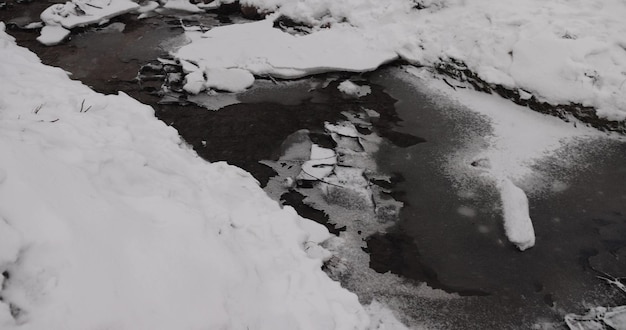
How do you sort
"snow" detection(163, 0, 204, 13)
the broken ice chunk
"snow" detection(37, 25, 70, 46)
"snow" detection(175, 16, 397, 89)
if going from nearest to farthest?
the broken ice chunk < "snow" detection(175, 16, 397, 89) < "snow" detection(37, 25, 70, 46) < "snow" detection(163, 0, 204, 13)

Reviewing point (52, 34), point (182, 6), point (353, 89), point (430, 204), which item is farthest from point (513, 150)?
point (52, 34)

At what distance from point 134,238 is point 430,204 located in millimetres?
3572

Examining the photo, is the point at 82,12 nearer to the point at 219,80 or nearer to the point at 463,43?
the point at 219,80

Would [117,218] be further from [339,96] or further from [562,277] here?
[339,96]

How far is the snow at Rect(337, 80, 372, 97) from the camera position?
300 inches

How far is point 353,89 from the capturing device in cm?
768

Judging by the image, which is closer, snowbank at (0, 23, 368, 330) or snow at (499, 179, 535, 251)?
snowbank at (0, 23, 368, 330)

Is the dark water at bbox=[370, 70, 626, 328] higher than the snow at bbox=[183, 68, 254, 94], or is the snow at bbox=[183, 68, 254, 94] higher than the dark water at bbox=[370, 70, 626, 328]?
the dark water at bbox=[370, 70, 626, 328]

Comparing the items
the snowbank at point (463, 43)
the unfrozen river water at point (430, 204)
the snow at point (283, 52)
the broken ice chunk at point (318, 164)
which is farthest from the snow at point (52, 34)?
the broken ice chunk at point (318, 164)

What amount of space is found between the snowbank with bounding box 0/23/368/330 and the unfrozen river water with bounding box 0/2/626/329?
74 centimetres

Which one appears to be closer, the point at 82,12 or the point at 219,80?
the point at 219,80

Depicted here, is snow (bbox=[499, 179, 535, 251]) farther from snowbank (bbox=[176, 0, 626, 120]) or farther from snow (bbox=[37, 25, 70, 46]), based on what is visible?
snow (bbox=[37, 25, 70, 46])

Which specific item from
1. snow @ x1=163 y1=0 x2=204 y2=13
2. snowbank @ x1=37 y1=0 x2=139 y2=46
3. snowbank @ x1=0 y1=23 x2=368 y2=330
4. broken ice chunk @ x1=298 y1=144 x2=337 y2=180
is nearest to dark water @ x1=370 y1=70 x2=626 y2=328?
broken ice chunk @ x1=298 y1=144 x2=337 y2=180

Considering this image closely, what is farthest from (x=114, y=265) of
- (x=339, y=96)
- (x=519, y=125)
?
(x=519, y=125)
